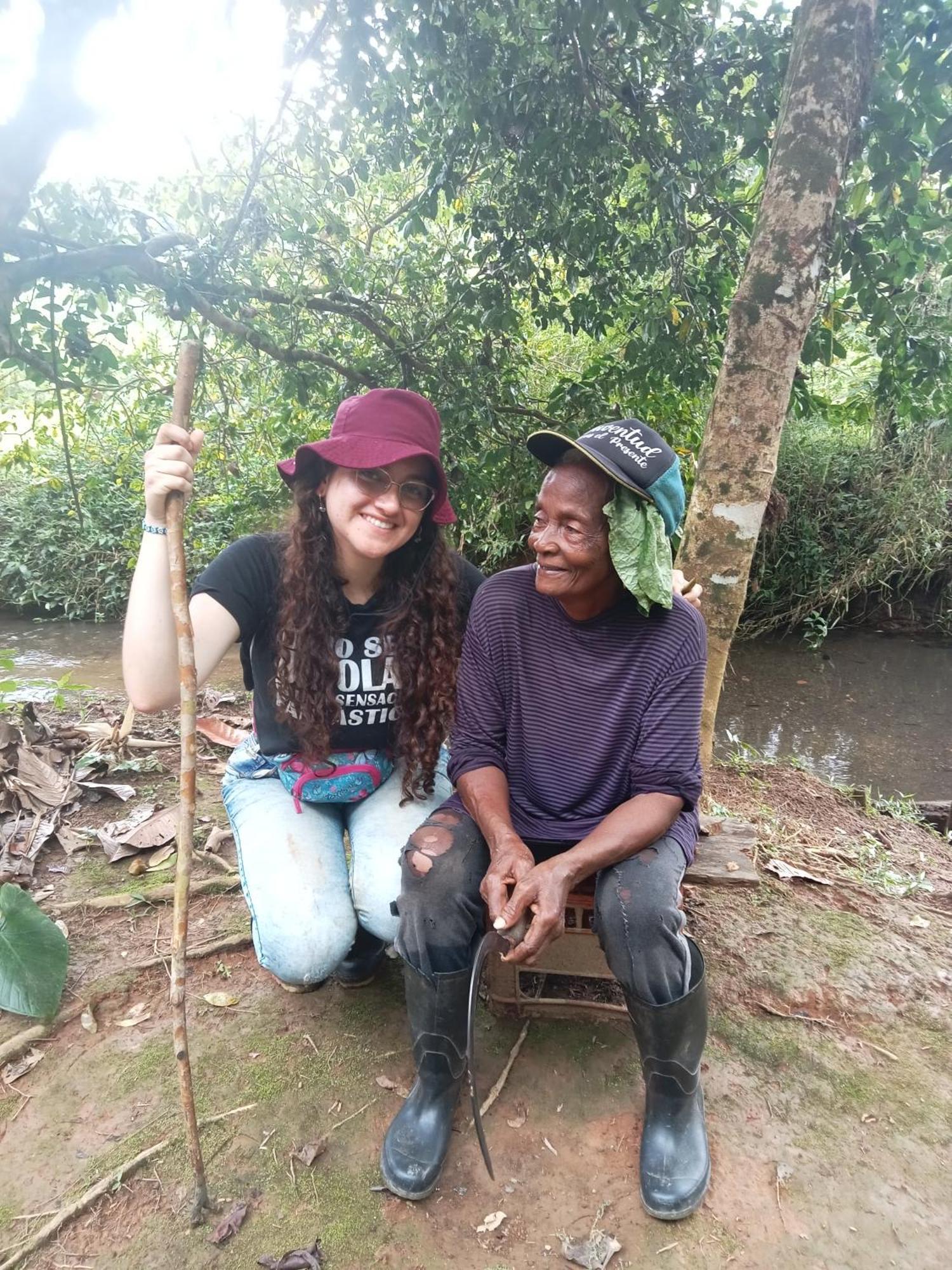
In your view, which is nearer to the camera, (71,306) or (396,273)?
(71,306)

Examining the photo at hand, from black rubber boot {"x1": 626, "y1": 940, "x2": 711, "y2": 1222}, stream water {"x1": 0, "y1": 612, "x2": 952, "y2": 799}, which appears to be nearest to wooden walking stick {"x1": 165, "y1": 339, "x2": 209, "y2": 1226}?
black rubber boot {"x1": 626, "y1": 940, "x2": 711, "y2": 1222}

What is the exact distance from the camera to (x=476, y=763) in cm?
194

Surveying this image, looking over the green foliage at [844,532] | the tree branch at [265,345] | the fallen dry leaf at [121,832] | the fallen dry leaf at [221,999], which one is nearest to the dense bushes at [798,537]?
the green foliage at [844,532]

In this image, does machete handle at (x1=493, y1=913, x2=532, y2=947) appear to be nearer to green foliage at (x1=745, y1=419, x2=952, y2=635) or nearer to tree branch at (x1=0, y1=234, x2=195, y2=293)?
tree branch at (x1=0, y1=234, x2=195, y2=293)

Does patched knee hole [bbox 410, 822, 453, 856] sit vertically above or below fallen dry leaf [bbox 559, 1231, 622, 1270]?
above

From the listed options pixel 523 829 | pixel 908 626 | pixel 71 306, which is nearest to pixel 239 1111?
pixel 523 829

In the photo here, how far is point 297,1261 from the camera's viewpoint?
148cm

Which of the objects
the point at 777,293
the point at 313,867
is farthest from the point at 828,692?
the point at 313,867

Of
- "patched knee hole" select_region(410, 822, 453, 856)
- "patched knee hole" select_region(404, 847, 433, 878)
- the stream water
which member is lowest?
the stream water

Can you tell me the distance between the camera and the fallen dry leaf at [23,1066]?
1.93 metres

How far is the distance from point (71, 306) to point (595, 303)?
7.59 feet

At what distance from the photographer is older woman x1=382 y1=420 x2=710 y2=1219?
163 centimetres

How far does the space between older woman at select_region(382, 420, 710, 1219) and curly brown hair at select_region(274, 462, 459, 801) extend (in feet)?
0.61

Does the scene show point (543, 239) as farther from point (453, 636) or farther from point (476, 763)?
point (476, 763)
